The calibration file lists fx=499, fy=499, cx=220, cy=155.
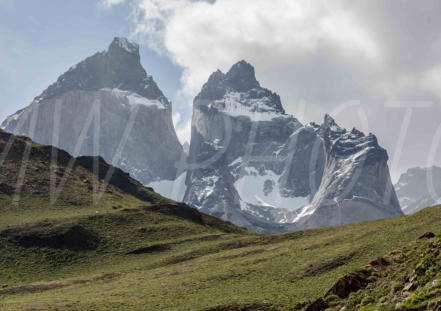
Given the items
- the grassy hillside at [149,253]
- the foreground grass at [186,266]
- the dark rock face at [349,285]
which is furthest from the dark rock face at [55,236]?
the dark rock face at [349,285]

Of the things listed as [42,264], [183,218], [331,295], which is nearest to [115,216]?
[183,218]

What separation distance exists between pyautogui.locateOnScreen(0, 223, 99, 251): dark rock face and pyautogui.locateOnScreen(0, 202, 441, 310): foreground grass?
2284 mm

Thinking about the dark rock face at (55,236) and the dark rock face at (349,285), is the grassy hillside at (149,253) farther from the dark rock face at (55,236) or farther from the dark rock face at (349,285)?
the dark rock face at (349,285)

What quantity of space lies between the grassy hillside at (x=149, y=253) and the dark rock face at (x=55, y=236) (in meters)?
0.22

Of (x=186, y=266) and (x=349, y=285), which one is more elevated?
(x=349, y=285)

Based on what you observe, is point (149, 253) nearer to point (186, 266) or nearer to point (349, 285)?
point (186, 266)

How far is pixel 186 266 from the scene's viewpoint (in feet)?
302

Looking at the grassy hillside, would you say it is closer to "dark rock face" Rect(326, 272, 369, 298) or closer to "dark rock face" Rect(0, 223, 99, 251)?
"dark rock face" Rect(0, 223, 99, 251)

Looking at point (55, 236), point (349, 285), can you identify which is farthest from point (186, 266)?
point (349, 285)

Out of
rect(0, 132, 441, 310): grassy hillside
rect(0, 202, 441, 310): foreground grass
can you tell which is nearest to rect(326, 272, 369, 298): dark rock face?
rect(0, 132, 441, 310): grassy hillside

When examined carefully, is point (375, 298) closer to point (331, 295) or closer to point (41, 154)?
point (331, 295)

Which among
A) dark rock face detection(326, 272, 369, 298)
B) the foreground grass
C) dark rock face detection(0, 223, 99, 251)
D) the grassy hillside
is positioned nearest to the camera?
dark rock face detection(326, 272, 369, 298)

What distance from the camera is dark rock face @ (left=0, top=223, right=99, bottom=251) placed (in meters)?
110

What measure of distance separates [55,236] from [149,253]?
21.9 meters
